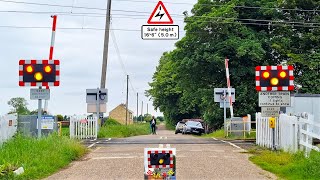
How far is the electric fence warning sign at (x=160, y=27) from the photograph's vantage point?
12.9 m

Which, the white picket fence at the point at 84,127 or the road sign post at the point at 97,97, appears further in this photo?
the road sign post at the point at 97,97

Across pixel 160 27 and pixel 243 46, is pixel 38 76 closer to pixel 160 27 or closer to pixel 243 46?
pixel 160 27

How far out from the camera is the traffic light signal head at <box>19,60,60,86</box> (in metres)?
17.2

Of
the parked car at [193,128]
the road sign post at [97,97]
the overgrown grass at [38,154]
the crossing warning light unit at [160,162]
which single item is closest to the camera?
the crossing warning light unit at [160,162]

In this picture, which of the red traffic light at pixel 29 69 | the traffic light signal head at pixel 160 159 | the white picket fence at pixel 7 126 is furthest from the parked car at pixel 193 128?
the traffic light signal head at pixel 160 159

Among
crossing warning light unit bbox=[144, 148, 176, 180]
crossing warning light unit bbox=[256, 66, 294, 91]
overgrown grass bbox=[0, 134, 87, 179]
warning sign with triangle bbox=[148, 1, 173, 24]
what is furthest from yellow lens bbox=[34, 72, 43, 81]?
crossing warning light unit bbox=[144, 148, 176, 180]

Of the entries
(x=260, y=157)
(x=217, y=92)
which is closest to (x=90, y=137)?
(x=217, y=92)

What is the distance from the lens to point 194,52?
43.3 meters

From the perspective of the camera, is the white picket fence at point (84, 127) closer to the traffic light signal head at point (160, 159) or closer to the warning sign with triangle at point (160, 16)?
the warning sign with triangle at point (160, 16)

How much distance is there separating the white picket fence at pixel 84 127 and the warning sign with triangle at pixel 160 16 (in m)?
16.2

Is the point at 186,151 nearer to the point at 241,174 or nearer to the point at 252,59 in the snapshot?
the point at 241,174

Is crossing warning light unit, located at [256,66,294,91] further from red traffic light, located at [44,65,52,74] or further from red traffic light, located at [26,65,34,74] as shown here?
red traffic light, located at [26,65,34,74]

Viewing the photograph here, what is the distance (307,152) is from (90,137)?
16.2 m

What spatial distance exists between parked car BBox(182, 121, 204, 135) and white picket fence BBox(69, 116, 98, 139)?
15222mm
